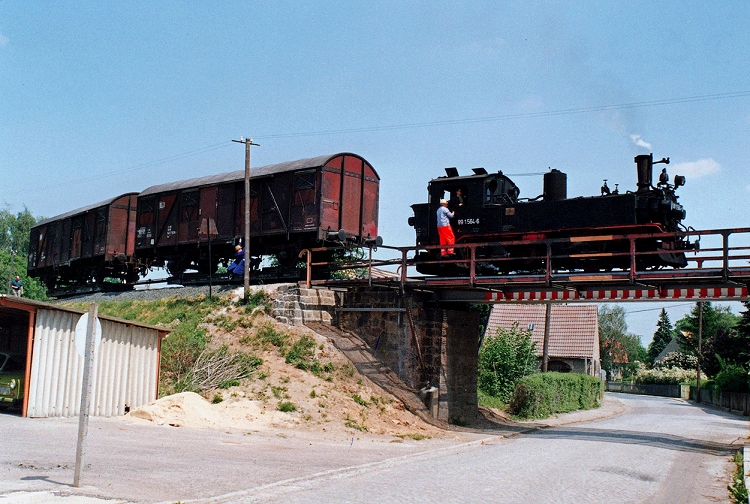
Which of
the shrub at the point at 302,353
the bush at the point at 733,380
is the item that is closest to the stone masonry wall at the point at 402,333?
the shrub at the point at 302,353

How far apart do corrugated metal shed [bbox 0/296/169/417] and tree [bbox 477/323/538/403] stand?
1435 cm

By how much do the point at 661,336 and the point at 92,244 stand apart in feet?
342

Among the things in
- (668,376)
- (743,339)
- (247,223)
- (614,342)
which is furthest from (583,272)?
(614,342)

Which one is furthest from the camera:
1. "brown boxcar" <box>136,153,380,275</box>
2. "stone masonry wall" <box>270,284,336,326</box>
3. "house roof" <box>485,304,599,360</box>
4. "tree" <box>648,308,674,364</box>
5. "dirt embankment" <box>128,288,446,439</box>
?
"tree" <box>648,308,674,364</box>

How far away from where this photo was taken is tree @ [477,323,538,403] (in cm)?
2867

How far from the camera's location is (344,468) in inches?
463

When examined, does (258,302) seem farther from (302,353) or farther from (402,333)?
(402,333)

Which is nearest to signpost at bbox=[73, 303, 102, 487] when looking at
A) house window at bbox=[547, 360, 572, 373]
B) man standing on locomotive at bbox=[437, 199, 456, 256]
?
man standing on locomotive at bbox=[437, 199, 456, 256]

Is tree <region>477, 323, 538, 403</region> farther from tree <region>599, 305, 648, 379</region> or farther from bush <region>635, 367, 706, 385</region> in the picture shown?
tree <region>599, 305, 648, 379</region>

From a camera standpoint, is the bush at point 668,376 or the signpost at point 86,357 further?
the bush at point 668,376

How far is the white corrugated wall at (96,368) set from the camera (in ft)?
50.1

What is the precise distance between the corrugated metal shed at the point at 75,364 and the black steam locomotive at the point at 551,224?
23.5ft

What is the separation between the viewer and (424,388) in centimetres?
2025

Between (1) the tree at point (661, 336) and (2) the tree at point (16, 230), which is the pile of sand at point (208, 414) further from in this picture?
(1) the tree at point (661, 336)
